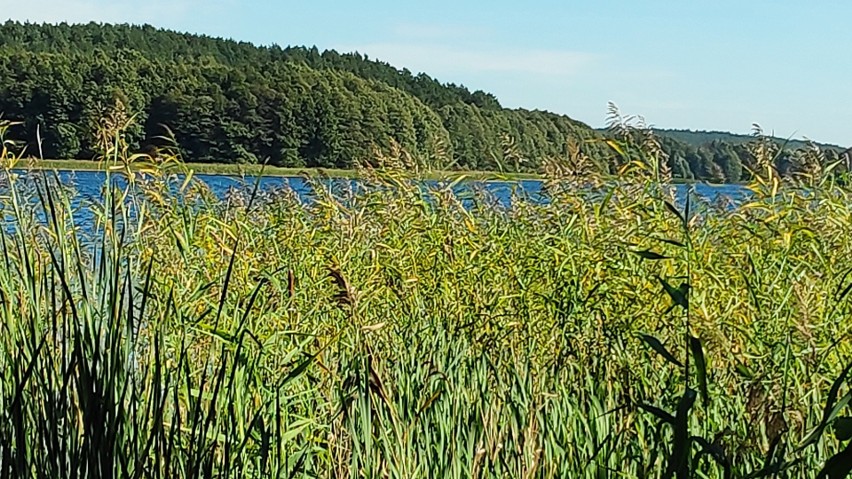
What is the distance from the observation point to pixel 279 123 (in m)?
8.07

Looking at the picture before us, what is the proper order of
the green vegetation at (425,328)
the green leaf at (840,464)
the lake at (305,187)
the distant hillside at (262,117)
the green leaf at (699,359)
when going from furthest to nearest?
the distant hillside at (262,117) < the lake at (305,187) < the green vegetation at (425,328) < the green leaf at (699,359) < the green leaf at (840,464)

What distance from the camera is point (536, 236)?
14.5 ft

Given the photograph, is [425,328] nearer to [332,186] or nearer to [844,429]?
[332,186]

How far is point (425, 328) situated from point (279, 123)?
15.7ft

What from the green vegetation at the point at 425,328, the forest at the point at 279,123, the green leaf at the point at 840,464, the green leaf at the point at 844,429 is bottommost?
the green vegetation at the point at 425,328

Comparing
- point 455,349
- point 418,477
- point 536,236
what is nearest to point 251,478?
point 418,477

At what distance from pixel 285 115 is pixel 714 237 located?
5.19 metres

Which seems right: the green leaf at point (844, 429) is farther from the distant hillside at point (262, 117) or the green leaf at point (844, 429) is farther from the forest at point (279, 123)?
the distant hillside at point (262, 117)

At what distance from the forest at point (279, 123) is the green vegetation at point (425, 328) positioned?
0.22m

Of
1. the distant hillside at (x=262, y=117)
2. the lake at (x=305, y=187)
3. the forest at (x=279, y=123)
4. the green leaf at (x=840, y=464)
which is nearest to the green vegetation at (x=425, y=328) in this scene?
the green leaf at (x=840, y=464)

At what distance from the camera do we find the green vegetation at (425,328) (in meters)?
1.86

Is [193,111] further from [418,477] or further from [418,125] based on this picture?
[418,477]

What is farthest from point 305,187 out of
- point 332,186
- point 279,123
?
point 279,123

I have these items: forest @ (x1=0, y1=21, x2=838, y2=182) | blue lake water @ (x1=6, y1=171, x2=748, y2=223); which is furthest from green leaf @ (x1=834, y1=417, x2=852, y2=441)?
blue lake water @ (x1=6, y1=171, x2=748, y2=223)
